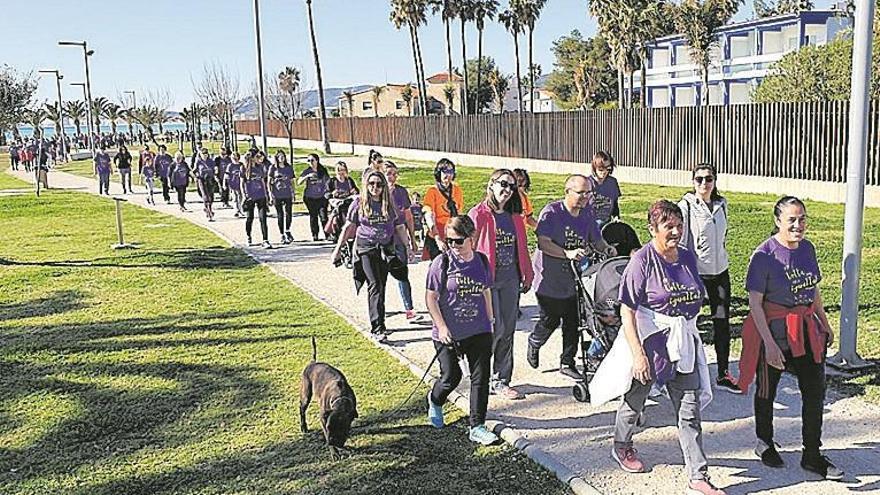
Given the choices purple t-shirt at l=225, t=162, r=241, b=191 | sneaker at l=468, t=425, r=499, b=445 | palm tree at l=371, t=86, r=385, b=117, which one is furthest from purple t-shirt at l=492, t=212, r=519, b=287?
palm tree at l=371, t=86, r=385, b=117

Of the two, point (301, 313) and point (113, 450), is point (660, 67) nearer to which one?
point (301, 313)

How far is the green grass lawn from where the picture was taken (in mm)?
5246

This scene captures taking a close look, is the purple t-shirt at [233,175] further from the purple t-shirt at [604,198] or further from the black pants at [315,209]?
the purple t-shirt at [604,198]

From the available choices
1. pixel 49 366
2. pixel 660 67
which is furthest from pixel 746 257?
pixel 660 67

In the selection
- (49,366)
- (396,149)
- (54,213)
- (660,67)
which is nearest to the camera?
(49,366)

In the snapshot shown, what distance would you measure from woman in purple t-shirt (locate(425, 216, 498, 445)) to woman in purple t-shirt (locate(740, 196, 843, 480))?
1.62 m

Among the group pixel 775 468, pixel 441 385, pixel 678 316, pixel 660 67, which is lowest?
pixel 775 468

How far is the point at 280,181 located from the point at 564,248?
9.00m

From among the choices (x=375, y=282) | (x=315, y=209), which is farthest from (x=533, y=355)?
(x=315, y=209)

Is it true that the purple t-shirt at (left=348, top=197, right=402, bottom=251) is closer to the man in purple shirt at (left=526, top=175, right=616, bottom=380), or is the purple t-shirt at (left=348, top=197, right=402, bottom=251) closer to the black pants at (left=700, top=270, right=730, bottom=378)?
the man in purple shirt at (left=526, top=175, right=616, bottom=380)

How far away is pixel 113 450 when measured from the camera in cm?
579

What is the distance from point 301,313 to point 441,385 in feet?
13.7

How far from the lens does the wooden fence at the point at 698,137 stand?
17984 mm

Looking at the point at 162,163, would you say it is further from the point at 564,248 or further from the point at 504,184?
the point at 564,248
